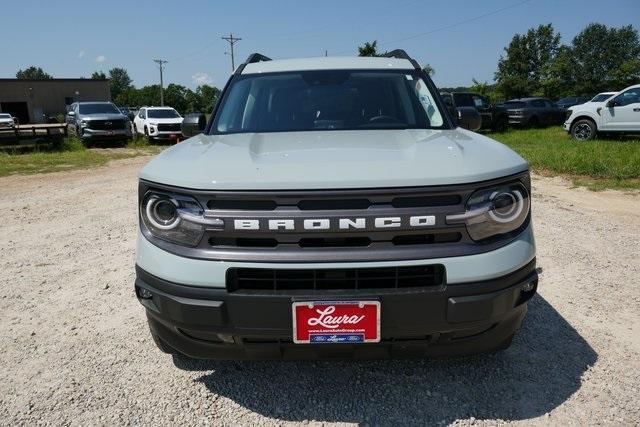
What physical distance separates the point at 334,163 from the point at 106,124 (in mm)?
18443

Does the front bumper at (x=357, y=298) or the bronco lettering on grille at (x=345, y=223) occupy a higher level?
the bronco lettering on grille at (x=345, y=223)

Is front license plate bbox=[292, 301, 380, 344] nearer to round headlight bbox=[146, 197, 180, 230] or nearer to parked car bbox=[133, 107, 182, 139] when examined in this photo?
round headlight bbox=[146, 197, 180, 230]

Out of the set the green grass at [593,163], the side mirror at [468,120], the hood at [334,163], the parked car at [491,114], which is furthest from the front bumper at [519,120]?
the hood at [334,163]

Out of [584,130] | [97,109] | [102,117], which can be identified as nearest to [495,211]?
[584,130]

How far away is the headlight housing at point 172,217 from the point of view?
1.99 metres

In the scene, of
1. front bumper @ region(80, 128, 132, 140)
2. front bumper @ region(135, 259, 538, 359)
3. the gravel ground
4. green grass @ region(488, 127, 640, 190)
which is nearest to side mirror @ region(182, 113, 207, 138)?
the gravel ground

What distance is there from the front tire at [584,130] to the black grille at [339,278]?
14.6 m

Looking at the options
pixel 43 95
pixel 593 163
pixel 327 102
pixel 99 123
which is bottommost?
pixel 593 163

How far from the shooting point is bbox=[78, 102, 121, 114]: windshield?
1908cm

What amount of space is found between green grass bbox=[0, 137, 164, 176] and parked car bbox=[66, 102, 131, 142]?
51cm

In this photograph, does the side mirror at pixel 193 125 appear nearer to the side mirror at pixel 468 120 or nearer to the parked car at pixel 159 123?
the side mirror at pixel 468 120

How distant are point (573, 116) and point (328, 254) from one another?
15.1m

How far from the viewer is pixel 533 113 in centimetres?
2033

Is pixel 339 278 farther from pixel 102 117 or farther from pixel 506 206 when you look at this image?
pixel 102 117
